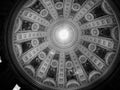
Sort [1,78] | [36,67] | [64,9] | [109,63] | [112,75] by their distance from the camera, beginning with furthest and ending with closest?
[64,9], [36,67], [109,63], [112,75], [1,78]

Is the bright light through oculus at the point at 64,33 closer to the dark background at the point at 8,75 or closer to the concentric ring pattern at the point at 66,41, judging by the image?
the concentric ring pattern at the point at 66,41

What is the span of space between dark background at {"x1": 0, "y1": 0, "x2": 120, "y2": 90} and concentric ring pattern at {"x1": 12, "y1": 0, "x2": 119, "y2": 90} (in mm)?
699

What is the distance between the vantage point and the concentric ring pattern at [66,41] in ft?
43.2

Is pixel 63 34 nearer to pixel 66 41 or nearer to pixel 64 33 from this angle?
pixel 64 33

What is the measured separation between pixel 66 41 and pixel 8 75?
6.47 metres

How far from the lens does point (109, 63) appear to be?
12.8 m

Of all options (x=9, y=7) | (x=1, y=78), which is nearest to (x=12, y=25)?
(x=9, y=7)

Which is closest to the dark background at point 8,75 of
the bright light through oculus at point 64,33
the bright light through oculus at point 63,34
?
the bright light through oculus at point 64,33

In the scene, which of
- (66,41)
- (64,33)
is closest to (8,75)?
(66,41)

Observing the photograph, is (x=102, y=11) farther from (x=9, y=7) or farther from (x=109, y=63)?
(x=9, y=7)

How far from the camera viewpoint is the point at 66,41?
16.4 metres

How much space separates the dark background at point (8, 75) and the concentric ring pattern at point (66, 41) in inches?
27.5

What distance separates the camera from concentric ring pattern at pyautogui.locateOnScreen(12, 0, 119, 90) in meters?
13.2

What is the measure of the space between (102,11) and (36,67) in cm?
580
